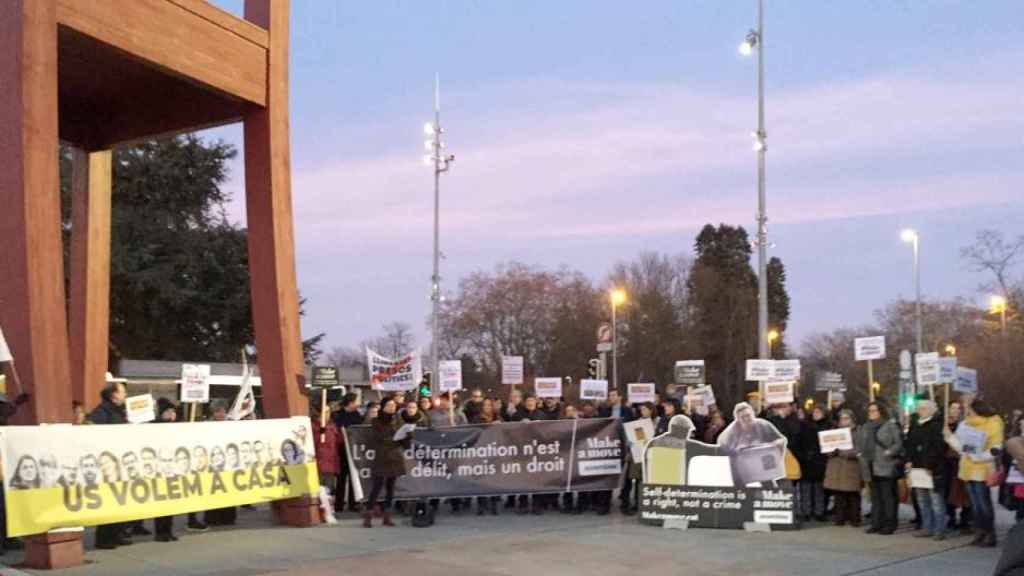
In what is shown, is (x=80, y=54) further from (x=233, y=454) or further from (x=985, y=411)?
(x=985, y=411)

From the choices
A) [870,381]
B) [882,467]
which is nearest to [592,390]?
[870,381]

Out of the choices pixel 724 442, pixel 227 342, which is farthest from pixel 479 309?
pixel 724 442

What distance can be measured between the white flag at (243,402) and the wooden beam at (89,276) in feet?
6.43

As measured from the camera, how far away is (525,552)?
11.2m

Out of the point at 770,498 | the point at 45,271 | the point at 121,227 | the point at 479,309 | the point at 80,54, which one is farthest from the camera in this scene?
the point at 479,309

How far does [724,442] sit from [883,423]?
2168 mm

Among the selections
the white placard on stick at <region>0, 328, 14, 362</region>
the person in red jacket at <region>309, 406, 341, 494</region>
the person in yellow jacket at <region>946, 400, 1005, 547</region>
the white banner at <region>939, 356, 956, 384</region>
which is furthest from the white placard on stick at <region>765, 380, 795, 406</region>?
the white placard on stick at <region>0, 328, 14, 362</region>

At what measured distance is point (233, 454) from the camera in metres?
12.1

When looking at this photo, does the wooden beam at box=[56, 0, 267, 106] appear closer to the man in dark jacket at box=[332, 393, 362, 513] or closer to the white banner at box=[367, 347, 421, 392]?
the man in dark jacket at box=[332, 393, 362, 513]

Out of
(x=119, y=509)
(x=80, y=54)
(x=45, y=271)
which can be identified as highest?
(x=80, y=54)

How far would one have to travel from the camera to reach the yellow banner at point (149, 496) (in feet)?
31.5

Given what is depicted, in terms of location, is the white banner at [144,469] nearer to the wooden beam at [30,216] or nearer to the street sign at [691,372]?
the wooden beam at [30,216]

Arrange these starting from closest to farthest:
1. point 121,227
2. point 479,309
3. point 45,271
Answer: point 45,271 → point 121,227 → point 479,309

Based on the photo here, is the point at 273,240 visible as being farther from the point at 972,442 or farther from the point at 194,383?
the point at 972,442
